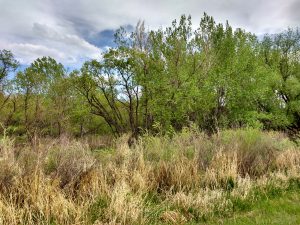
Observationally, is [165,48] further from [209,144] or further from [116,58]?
[209,144]

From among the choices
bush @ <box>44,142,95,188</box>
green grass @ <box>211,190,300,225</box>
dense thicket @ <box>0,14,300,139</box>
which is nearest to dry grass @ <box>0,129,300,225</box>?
bush @ <box>44,142,95,188</box>

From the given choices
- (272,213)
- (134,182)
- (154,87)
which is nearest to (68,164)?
(134,182)

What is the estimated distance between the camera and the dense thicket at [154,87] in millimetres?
20609

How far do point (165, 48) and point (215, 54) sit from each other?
4.11 metres

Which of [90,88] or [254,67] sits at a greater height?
[254,67]

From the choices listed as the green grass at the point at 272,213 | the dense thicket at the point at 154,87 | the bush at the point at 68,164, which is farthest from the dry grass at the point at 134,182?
the dense thicket at the point at 154,87

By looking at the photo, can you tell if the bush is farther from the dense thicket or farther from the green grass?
the dense thicket

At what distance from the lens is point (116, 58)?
21.0 metres

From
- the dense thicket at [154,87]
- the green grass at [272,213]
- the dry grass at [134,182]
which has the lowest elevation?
the green grass at [272,213]

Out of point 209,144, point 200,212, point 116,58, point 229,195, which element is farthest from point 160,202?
point 116,58

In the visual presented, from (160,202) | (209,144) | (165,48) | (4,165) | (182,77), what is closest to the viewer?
(4,165)

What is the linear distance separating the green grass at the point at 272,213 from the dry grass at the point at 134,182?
0.31 meters

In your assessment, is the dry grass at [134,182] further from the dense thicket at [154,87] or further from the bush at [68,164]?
the dense thicket at [154,87]

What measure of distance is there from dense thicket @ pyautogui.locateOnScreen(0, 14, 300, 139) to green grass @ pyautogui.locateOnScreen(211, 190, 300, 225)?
1232 centimetres
